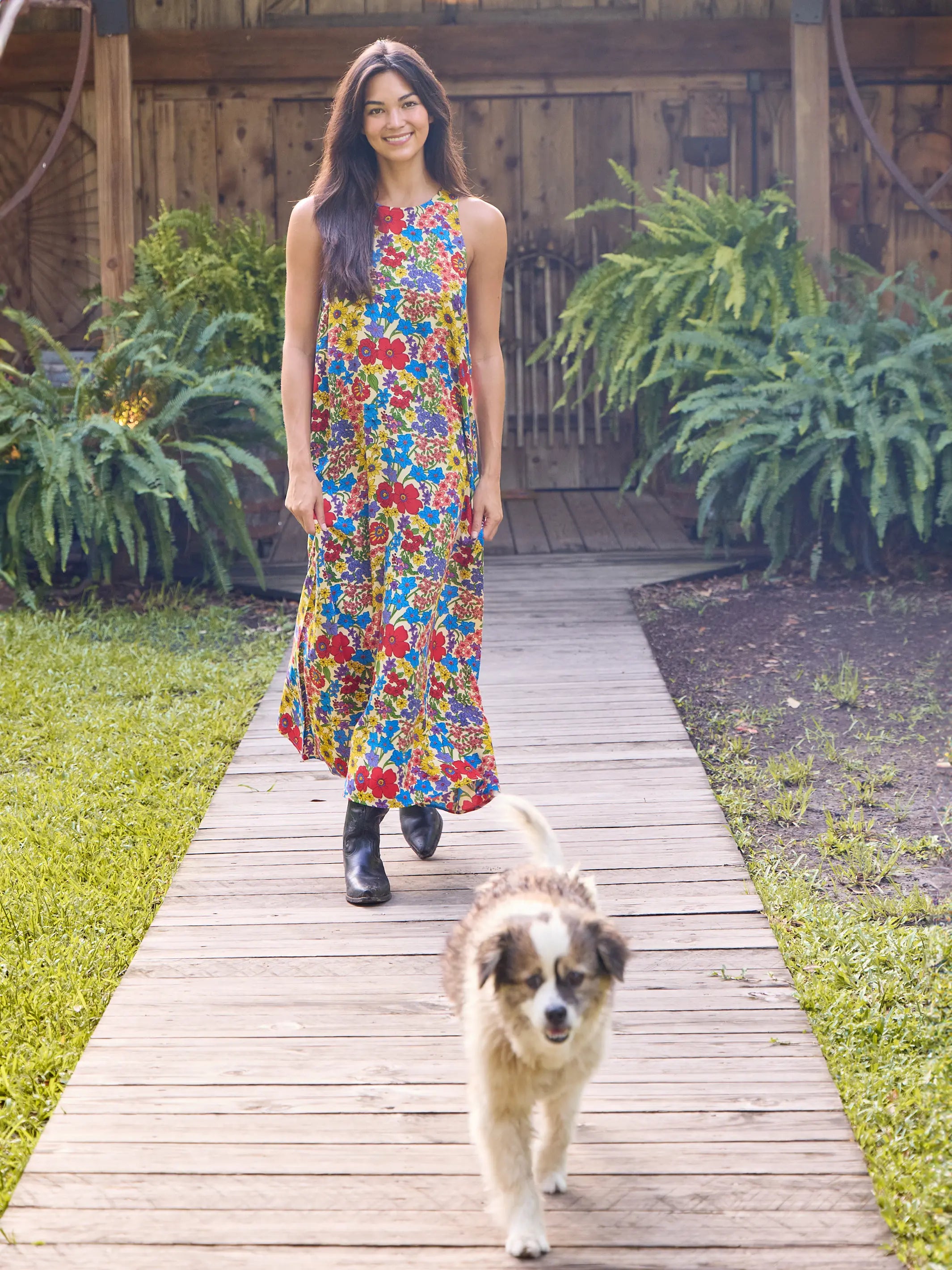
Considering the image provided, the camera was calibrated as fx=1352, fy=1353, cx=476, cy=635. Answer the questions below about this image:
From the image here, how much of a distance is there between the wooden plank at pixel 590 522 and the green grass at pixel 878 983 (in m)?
3.80

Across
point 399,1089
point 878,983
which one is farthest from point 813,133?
point 399,1089

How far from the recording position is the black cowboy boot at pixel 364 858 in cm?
334

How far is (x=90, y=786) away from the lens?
4.25m

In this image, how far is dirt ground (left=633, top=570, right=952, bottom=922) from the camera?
3.76 meters

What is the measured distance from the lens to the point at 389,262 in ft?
10.5

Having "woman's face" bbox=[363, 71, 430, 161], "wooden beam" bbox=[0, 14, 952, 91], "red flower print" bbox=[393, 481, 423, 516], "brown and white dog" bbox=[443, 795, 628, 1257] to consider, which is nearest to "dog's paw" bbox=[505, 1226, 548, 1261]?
"brown and white dog" bbox=[443, 795, 628, 1257]

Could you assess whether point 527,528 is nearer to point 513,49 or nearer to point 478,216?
point 513,49

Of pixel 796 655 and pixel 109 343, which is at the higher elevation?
pixel 109 343

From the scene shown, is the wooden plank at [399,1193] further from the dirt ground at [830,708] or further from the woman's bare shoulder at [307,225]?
the woman's bare shoulder at [307,225]

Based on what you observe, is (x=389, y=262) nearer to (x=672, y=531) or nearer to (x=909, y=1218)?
(x=909, y=1218)

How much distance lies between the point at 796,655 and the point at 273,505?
10.0 feet

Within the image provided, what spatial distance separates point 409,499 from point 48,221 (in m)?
7.36

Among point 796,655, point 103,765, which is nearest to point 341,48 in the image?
point 796,655

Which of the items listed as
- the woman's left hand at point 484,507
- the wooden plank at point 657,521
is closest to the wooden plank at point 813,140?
the wooden plank at point 657,521
